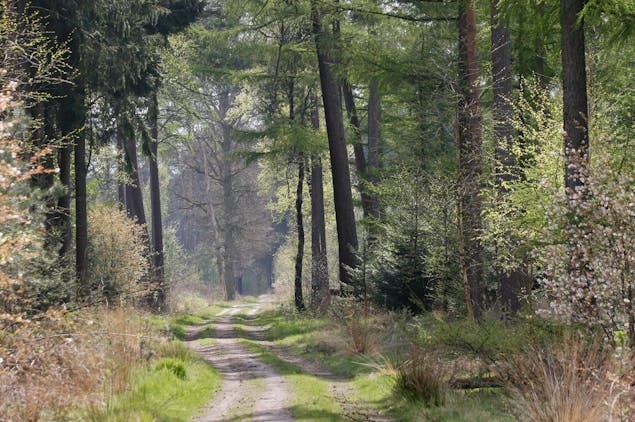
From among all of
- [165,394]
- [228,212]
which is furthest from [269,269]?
[165,394]

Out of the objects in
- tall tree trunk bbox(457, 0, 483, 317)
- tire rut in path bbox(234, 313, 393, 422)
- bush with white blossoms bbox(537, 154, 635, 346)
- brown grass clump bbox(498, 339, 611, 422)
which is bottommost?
tire rut in path bbox(234, 313, 393, 422)

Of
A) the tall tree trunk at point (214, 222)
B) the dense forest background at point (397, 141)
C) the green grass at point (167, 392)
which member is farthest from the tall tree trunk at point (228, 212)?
the green grass at point (167, 392)

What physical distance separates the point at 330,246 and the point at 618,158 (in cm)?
4073

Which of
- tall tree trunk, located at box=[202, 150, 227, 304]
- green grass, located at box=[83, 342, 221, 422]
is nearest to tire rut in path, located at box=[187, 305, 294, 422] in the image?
green grass, located at box=[83, 342, 221, 422]

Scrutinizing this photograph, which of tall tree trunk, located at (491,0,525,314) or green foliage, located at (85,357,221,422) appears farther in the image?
tall tree trunk, located at (491,0,525,314)

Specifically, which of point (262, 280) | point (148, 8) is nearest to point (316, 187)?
point (148, 8)

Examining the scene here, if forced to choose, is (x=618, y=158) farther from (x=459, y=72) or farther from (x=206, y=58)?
(x=206, y=58)

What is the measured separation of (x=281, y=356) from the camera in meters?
17.8

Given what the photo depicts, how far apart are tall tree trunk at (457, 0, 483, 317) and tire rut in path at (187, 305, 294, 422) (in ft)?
14.6

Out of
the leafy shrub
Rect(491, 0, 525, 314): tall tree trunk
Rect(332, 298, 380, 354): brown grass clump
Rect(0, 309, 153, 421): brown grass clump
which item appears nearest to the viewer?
Rect(0, 309, 153, 421): brown grass clump

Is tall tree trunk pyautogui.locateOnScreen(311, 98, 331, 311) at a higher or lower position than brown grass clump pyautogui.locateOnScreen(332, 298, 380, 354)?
higher

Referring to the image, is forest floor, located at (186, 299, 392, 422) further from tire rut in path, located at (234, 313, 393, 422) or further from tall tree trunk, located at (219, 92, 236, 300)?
tall tree trunk, located at (219, 92, 236, 300)

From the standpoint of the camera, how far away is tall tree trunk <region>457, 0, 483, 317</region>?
13.8 meters

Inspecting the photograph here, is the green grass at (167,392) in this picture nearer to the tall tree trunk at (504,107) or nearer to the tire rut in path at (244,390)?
the tire rut in path at (244,390)
